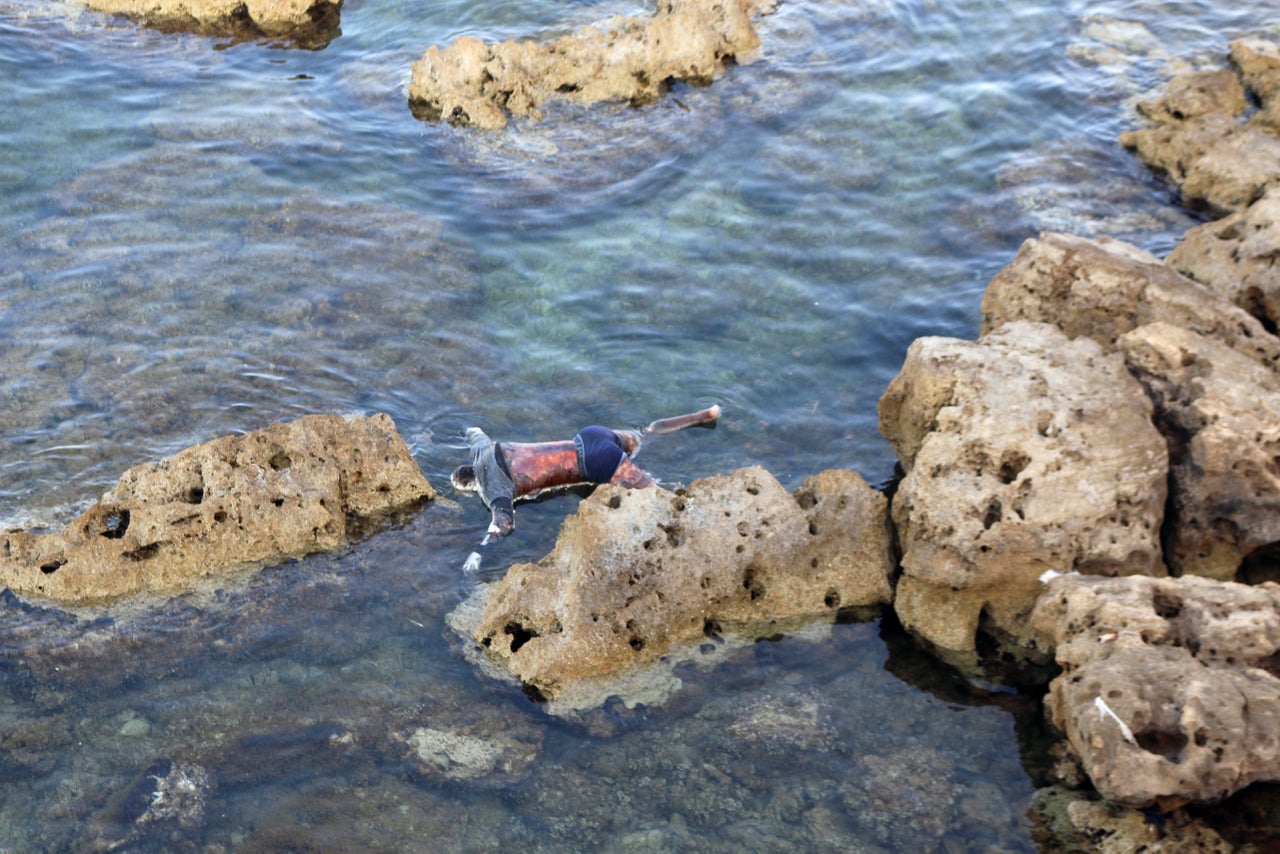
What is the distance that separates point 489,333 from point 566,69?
543 cm

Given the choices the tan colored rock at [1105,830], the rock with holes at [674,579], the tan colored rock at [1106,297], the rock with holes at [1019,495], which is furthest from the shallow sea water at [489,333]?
the tan colored rock at [1106,297]

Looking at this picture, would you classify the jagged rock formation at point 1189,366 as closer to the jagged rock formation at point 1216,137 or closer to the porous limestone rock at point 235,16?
the jagged rock formation at point 1216,137

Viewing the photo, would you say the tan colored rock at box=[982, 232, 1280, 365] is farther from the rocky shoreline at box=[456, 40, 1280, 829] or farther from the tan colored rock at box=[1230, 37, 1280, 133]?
the tan colored rock at box=[1230, 37, 1280, 133]

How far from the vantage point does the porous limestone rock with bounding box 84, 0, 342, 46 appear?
16750mm

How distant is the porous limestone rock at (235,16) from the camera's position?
55.0 feet

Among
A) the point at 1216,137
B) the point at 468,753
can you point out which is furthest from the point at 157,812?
the point at 1216,137

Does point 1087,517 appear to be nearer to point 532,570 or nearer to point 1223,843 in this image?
point 1223,843

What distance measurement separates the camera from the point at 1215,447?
725 centimetres

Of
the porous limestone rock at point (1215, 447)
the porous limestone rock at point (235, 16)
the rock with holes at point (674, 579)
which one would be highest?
the porous limestone rock at point (235, 16)

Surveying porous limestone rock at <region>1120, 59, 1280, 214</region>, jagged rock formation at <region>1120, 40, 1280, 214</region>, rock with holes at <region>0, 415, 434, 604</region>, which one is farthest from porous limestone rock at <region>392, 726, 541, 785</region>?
jagged rock formation at <region>1120, 40, 1280, 214</region>

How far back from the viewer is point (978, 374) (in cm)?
795

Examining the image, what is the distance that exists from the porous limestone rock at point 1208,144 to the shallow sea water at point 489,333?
15.3 inches

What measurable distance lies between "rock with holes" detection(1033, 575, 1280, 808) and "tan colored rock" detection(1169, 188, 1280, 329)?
11.6 feet

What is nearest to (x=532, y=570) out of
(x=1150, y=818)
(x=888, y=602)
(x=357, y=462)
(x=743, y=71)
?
(x=357, y=462)
